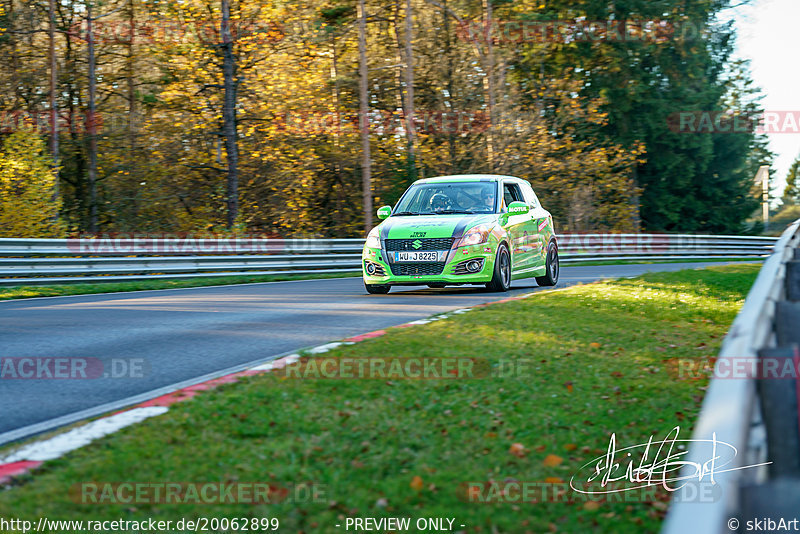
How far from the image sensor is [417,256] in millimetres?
14086

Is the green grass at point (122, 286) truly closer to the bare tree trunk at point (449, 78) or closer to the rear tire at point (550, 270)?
the rear tire at point (550, 270)

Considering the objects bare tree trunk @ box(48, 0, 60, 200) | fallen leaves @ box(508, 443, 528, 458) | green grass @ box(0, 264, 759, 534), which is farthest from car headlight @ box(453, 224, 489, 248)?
bare tree trunk @ box(48, 0, 60, 200)

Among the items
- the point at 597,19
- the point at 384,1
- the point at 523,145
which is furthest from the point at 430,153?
the point at 597,19

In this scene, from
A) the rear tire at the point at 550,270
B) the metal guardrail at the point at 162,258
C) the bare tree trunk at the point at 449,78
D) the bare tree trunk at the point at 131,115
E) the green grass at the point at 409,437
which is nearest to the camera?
the green grass at the point at 409,437

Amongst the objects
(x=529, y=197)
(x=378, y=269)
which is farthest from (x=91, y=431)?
(x=529, y=197)

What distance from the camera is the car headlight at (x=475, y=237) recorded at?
13953 mm

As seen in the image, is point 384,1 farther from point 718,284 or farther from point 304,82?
point 718,284

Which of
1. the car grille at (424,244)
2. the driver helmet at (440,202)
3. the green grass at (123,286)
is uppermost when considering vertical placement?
the driver helmet at (440,202)

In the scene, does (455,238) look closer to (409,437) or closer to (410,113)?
(409,437)

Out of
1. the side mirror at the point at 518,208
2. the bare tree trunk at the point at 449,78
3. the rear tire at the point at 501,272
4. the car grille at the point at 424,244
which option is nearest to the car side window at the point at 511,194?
the side mirror at the point at 518,208

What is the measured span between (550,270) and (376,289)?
389cm

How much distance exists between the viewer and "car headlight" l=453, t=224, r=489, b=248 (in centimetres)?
1395

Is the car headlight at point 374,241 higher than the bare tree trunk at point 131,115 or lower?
lower

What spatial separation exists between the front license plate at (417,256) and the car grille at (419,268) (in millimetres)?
67
